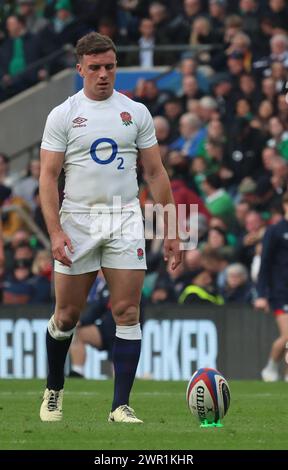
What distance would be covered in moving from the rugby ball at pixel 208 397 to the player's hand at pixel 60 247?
44.9 inches

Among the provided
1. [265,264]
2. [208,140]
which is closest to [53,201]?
[265,264]

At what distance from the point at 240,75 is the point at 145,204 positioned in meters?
2.48

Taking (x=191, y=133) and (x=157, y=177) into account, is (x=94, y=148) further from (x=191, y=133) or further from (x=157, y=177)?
(x=191, y=133)

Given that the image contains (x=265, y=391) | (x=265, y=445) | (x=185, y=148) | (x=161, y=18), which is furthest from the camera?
(x=161, y=18)

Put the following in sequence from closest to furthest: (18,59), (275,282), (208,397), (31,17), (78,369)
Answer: (208,397) < (275,282) < (78,369) < (18,59) < (31,17)

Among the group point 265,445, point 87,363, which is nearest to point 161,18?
point 87,363

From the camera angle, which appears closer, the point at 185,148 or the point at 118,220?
the point at 118,220

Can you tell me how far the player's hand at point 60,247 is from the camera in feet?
31.2

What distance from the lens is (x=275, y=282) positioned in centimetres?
1727

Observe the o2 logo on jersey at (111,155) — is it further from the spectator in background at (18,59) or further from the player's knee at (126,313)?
the spectator in background at (18,59)

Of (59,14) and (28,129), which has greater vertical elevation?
(59,14)

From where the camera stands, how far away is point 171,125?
21641 millimetres

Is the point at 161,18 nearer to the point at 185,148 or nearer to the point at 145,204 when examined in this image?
the point at 185,148

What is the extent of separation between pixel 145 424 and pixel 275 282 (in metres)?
7.71
